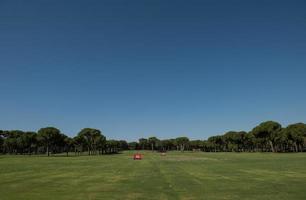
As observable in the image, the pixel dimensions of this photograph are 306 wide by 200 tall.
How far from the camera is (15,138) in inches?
5517

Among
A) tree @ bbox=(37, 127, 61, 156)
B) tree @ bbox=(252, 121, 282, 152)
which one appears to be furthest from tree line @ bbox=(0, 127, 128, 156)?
tree @ bbox=(252, 121, 282, 152)

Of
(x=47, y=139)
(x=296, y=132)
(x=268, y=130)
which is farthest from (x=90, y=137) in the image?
(x=296, y=132)

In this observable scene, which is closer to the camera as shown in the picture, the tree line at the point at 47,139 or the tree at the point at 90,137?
the tree line at the point at 47,139

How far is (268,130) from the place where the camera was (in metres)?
123

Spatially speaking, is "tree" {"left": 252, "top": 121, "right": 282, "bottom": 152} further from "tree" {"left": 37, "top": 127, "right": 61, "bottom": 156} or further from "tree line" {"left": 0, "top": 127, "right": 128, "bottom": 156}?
"tree" {"left": 37, "top": 127, "right": 61, "bottom": 156}

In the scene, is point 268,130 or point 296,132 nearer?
point 296,132

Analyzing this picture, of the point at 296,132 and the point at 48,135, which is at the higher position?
the point at 48,135

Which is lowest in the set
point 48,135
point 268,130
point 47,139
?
point 47,139

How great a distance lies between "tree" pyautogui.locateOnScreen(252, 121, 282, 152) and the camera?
12228 cm

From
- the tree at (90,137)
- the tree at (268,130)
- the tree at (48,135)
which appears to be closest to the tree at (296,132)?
the tree at (268,130)

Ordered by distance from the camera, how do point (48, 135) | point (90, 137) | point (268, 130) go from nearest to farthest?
1. point (48, 135)
2. point (268, 130)
3. point (90, 137)

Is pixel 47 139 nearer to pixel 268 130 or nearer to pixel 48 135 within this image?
pixel 48 135

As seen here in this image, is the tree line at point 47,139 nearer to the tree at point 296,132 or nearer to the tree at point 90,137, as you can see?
the tree at point 90,137

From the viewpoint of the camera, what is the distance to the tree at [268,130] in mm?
122275
